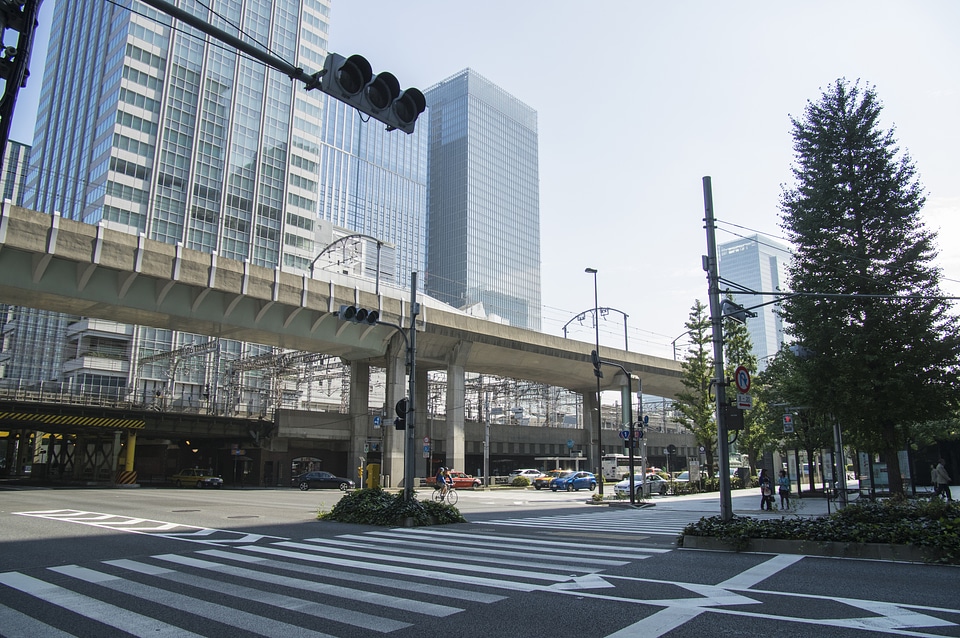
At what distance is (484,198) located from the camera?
17475 cm

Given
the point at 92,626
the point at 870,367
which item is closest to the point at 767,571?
the point at 92,626

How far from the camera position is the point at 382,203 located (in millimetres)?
179000

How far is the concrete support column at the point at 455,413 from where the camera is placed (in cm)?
4981

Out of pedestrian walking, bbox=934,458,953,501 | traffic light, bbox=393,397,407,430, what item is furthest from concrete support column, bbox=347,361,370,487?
pedestrian walking, bbox=934,458,953,501

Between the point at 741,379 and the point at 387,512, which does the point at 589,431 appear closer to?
the point at 387,512

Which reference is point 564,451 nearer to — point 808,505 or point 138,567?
point 808,505

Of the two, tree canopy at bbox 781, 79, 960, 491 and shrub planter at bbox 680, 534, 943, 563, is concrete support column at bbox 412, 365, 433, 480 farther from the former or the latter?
shrub planter at bbox 680, 534, 943, 563

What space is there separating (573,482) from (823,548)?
1451 inches

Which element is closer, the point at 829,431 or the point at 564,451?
the point at 829,431

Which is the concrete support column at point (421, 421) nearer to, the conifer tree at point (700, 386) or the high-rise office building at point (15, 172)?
the conifer tree at point (700, 386)

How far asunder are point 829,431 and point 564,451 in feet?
140

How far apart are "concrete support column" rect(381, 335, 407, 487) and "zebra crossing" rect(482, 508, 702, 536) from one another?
899 inches

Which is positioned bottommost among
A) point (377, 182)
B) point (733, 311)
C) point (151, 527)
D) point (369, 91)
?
point (151, 527)

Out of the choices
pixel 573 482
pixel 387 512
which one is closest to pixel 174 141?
pixel 573 482
